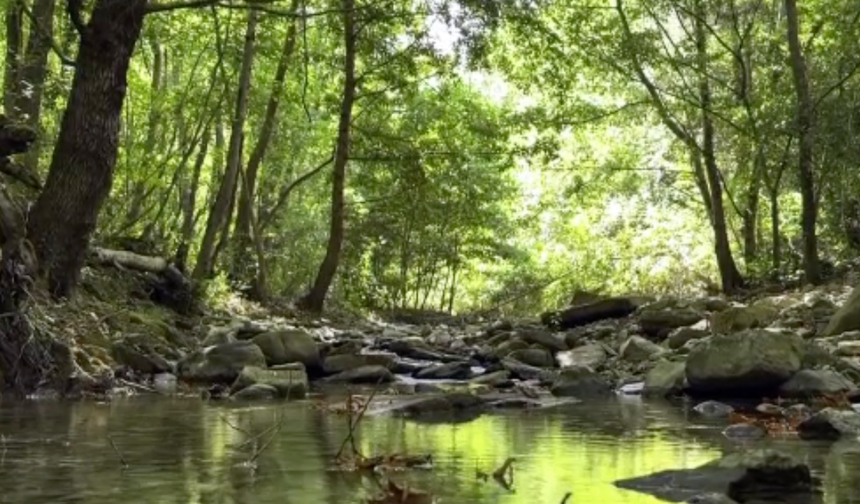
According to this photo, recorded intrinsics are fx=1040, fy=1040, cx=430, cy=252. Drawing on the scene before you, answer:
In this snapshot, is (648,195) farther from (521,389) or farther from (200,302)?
(521,389)

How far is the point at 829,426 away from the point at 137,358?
5424 millimetres

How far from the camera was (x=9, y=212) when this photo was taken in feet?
23.2

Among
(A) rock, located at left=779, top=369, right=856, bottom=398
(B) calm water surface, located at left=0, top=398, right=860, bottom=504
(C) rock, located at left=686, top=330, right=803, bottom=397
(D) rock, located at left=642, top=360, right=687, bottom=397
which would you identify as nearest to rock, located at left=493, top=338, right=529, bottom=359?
(D) rock, located at left=642, top=360, right=687, bottom=397

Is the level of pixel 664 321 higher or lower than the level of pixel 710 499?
higher

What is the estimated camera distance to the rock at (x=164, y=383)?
297 inches

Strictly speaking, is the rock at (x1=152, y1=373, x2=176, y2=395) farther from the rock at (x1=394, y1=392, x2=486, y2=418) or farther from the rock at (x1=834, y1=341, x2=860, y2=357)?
the rock at (x1=834, y1=341, x2=860, y2=357)

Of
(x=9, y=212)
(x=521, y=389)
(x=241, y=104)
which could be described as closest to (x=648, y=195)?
(x=241, y=104)

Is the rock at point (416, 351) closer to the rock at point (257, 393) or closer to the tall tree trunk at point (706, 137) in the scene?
the rock at point (257, 393)

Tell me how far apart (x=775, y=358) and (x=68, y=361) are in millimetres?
4903

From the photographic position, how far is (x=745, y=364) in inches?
280

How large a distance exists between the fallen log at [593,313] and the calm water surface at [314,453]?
8496 mm

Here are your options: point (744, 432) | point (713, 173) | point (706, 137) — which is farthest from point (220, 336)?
point (706, 137)

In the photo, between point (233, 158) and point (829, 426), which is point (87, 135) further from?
point (233, 158)

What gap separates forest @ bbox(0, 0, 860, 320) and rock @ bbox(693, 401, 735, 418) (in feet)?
14.9
